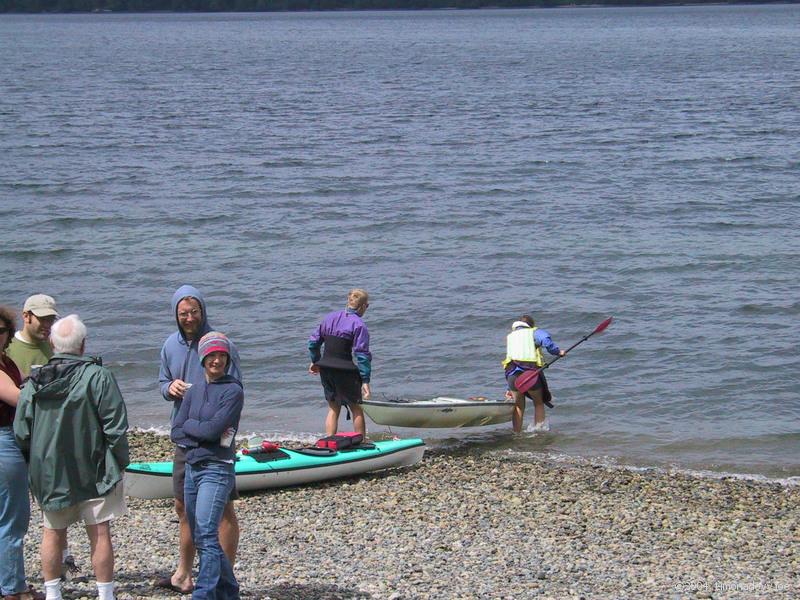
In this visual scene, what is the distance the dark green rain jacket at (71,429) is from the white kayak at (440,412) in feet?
19.7

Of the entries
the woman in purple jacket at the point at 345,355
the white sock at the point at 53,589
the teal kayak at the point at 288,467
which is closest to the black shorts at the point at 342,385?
the woman in purple jacket at the point at 345,355

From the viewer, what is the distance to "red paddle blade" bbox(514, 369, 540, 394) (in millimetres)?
12742

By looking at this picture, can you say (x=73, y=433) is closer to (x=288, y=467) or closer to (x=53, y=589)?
(x=53, y=589)

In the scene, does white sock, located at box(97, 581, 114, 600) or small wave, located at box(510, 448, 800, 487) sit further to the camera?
small wave, located at box(510, 448, 800, 487)

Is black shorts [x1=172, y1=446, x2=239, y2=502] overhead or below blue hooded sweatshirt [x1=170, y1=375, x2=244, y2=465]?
below

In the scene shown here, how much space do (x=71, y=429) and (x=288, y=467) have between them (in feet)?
14.2

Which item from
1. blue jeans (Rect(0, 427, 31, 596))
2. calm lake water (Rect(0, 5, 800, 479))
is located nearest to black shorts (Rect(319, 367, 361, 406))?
calm lake water (Rect(0, 5, 800, 479))

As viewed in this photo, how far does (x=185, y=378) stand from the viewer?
22.5 ft

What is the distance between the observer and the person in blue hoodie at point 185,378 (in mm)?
6621

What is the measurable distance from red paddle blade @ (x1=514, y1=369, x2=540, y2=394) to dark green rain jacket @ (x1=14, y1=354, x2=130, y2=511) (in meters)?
7.13

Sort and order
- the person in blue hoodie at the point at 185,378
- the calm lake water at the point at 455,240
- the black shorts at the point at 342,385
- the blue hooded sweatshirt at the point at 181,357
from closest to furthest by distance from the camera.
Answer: the person in blue hoodie at the point at 185,378 → the blue hooded sweatshirt at the point at 181,357 → the black shorts at the point at 342,385 → the calm lake water at the point at 455,240

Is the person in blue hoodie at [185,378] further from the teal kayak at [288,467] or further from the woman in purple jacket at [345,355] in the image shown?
the woman in purple jacket at [345,355]

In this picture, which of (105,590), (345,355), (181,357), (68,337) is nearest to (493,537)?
(345,355)

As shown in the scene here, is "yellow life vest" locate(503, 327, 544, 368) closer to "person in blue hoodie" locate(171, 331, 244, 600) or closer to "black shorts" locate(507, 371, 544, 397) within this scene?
"black shorts" locate(507, 371, 544, 397)
